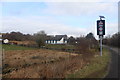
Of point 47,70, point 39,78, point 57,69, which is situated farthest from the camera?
point 57,69

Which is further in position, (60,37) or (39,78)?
(60,37)

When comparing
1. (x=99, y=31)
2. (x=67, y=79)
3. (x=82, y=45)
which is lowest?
(x=67, y=79)

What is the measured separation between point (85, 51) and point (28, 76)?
15.8 metres

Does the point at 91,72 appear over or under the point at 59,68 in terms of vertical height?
under

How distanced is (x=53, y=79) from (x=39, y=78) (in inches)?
31.4

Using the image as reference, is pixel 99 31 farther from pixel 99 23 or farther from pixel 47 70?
pixel 47 70

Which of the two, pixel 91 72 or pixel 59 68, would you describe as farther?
pixel 91 72

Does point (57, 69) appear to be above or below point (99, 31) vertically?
below

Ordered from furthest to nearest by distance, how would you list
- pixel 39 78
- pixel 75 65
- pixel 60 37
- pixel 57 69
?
1. pixel 60 37
2. pixel 75 65
3. pixel 57 69
4. pixel 39 78

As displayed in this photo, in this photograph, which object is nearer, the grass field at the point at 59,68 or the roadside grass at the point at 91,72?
the grass field at the point at 59,68

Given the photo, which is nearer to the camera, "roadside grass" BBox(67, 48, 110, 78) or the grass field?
the grass field

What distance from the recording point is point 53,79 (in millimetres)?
10266

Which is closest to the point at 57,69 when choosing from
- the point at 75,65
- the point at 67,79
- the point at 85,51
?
the point at 67,79

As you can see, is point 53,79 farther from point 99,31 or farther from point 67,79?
point 99,31
